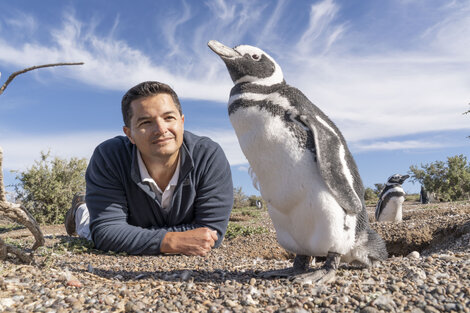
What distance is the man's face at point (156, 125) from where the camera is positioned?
152 inches

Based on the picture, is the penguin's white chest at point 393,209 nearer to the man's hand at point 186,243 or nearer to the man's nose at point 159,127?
the man's hand at point 186,243

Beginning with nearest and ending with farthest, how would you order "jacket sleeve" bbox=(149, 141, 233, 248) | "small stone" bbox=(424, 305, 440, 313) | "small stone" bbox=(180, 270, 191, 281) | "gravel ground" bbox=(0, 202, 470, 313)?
"small stone" bbox=(424, 305, 440, 313) → "gravel ground" bbox=(0, 202, 470, 313) → "small stone" bbox=(180, 270, 191, 281) → "jacket sleeve" bbox=(149, 141, 233, 248)

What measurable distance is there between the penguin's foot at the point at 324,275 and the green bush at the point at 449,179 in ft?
60.4

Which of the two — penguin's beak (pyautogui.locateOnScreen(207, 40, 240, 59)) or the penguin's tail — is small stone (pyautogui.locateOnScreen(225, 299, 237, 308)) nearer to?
the penguin's tail

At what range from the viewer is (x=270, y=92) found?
255cm

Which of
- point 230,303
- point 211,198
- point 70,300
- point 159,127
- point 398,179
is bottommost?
point 70,300

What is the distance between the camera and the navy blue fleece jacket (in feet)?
13.9

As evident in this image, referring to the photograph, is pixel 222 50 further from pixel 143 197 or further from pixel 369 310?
pixel 143 197

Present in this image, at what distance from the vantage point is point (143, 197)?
14.4 ft

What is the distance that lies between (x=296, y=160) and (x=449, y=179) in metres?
19.4

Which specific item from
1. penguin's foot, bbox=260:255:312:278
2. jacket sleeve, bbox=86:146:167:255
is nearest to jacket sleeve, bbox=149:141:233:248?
jacket sleeve, bbox=86:146:167:255

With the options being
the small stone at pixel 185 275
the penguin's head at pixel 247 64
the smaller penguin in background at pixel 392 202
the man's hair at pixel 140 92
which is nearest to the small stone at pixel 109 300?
the small stone at pixel 185 275

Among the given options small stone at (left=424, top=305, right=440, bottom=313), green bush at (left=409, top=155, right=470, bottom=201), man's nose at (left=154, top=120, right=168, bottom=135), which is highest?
green bush at (left=409, top=155, right=470, bottom=201)

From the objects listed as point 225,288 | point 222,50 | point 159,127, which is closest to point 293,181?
point 225,288
